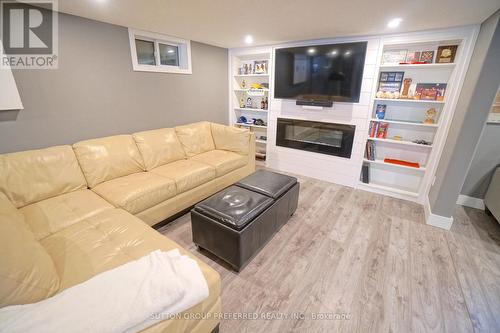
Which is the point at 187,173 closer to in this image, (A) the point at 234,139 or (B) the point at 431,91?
(A) the point at 234,139

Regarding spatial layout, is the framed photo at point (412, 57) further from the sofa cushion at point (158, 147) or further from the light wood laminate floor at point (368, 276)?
the sofa cushion at point (158, 147)

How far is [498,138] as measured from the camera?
259 cm

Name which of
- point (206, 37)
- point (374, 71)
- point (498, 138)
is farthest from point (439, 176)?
point (206, 37)

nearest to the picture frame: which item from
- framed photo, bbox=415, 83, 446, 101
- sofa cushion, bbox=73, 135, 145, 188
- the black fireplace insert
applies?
framed photo, bbox=415, 83, 446, 101

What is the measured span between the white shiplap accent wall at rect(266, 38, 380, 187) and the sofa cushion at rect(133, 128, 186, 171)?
179 centimetres

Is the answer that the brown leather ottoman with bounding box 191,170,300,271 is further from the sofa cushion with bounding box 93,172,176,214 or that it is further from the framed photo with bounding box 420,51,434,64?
the framed photo with bounding box 420,51,434,64

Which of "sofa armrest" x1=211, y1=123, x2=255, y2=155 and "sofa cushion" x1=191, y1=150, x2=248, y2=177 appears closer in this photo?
"sofa cushion" x1=191, y1=150, x2=248, y2=177

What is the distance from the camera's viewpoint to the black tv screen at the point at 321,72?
2930 millimetres

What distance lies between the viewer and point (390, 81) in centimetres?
293

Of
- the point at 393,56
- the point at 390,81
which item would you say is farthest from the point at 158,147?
the point at 393,56

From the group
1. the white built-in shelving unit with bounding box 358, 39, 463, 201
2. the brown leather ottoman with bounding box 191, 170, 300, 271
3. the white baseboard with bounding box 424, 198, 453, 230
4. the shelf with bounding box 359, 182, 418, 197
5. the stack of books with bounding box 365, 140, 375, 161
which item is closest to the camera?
the brown leather ottoman with bounding box 191, 170, 300, 271

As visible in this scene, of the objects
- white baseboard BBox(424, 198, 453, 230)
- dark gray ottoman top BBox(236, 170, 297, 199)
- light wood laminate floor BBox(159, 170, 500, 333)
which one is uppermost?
dark gray ottoman top BBox(236, 170, 297, 199)
